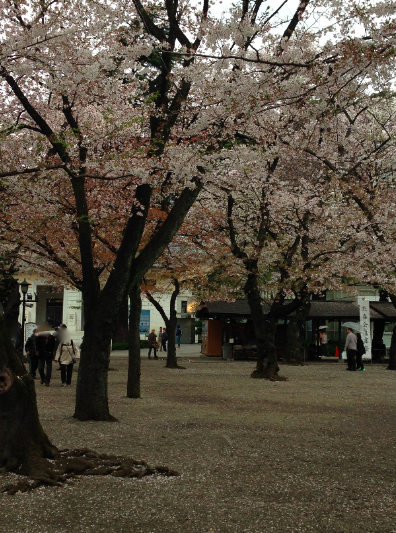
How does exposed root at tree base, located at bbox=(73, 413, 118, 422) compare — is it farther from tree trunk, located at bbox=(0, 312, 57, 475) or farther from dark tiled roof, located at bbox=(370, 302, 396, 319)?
dark tiled roof, located at bbox=(370, 302, 396, 319)

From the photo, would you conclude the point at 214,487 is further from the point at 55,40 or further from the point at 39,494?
the point at 55,40

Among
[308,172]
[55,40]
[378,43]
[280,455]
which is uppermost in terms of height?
[308,172]

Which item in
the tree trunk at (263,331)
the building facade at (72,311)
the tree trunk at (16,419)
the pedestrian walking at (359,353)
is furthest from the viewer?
the building facade at (72,311)

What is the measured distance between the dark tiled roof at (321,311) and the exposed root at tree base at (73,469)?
27.0 m

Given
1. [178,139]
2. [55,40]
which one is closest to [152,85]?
[178,139]

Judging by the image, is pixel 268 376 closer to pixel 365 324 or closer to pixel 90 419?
Answer: pixel 90 419

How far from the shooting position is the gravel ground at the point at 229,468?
209 inches

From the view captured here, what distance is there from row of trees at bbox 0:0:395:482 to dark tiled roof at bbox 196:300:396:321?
878 centimetres

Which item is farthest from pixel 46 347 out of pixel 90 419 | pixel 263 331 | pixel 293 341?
pixel 293 341

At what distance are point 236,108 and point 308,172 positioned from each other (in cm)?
1762

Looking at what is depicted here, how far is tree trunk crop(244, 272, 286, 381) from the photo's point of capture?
69.1 feet

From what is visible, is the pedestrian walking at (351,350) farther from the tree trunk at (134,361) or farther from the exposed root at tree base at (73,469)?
the exposed root at tree base at (73,469)

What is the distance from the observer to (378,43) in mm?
7035

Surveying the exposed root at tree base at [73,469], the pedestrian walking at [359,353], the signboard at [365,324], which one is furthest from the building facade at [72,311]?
the exposed root at tree base at [73,469]
